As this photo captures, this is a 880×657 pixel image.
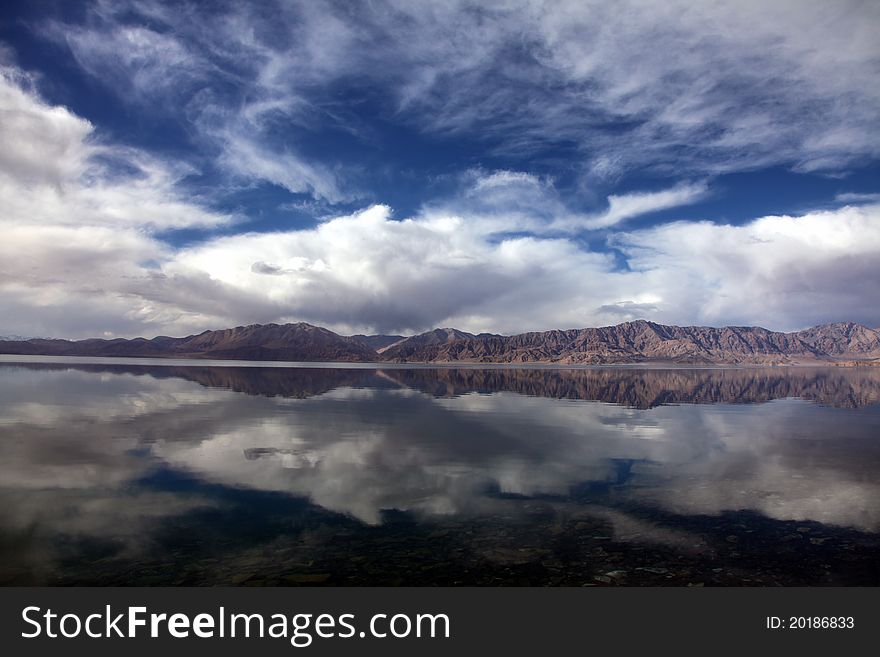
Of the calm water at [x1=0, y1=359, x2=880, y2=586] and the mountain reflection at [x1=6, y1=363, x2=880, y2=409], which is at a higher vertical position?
the mountain reflection at [x1=6, y1=363, x2=880, y2=409]

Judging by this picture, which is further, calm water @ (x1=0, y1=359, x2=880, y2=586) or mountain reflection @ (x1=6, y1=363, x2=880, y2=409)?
mountain reflection @ (x1=6, y1=363, x2=880, y2=409)

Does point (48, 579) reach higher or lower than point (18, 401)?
lower

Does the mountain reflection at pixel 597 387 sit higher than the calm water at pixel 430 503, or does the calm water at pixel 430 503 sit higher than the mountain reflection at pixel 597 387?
the mountain reflection at pixel 597 387

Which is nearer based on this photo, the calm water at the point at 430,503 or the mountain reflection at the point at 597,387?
the calm water at the point at 430,503

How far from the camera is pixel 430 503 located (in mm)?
21172

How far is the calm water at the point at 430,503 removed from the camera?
48.4ft

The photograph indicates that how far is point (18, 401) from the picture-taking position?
5522 centimetres

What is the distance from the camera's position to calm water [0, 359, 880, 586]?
1476 cm

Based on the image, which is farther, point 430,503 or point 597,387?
point 597,387

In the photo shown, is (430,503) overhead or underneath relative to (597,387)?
underneath
